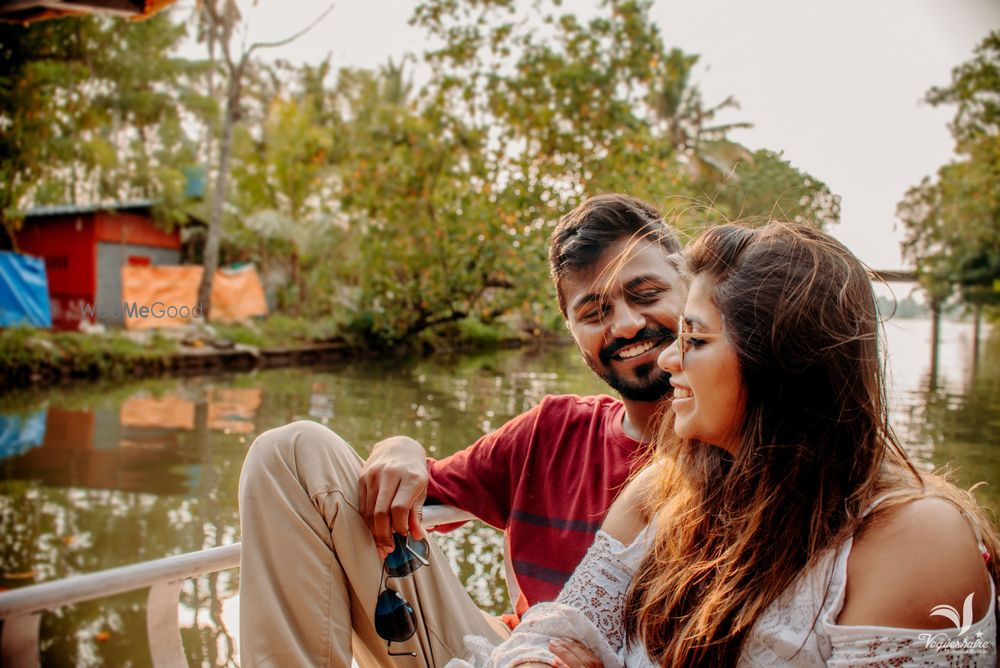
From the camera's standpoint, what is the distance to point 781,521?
0.93 m

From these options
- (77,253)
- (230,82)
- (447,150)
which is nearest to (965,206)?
(447,150)

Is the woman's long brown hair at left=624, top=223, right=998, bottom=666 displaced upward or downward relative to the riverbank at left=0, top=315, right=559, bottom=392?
upward

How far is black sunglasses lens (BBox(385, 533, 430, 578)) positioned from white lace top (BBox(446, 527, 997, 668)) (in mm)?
185

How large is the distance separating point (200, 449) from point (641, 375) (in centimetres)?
599

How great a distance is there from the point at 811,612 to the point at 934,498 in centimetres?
19

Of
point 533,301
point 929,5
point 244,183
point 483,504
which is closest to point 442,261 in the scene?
point 533,301

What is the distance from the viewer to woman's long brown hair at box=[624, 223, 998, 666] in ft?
2.94

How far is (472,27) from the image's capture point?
9062 millimetres

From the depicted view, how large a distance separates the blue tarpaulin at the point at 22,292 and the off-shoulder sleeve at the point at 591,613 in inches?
454

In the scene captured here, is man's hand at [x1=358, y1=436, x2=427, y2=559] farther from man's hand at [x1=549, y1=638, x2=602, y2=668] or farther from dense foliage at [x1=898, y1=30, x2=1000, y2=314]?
dense foliage at [x1=898, y1=30, x2=1000, y2=314]

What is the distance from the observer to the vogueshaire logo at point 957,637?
0.74m

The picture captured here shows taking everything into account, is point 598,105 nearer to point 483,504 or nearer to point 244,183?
point 483,504

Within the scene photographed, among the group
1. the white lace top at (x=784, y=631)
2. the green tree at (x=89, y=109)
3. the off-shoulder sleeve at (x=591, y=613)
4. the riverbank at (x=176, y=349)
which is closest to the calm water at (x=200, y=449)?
the white lace top at (x=784, y=631)

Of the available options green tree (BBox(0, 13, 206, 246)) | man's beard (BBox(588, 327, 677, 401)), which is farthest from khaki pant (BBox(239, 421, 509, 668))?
green tree (BBox(0, 13, 206, 246))
